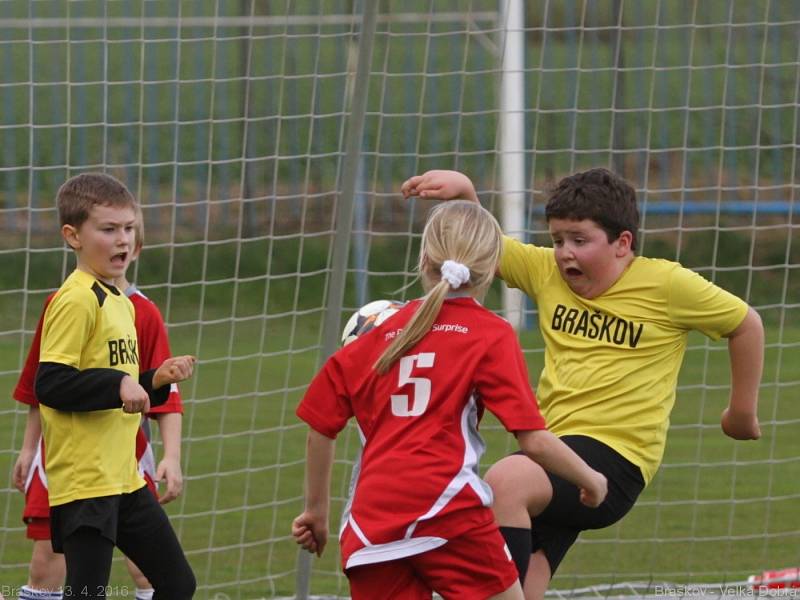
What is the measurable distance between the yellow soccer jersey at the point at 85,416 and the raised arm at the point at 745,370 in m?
1.71

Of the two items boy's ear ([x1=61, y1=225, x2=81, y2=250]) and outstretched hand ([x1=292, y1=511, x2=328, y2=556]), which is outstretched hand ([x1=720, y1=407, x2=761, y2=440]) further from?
boy's ear ([x1=61, y1=225, x2=81, y2=250])

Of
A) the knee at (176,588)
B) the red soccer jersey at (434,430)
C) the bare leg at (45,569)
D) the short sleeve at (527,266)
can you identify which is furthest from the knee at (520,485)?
the bare leg at (45,569)

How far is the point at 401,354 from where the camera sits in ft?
11.0

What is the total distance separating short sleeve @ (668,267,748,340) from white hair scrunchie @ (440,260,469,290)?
0.94 meters

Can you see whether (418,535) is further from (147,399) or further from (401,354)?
(147,399)

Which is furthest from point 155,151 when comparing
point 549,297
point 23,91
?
point 549,297

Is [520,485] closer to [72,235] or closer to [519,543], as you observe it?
[519,543]

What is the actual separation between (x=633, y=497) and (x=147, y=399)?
136cm

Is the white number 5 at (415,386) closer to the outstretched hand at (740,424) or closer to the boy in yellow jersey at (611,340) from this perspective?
the boy in yellow jersey at (611,340)

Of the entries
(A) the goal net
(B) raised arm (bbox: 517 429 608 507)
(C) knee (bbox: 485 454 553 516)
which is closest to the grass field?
(A) the goal net

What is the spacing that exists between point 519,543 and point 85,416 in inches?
47.2

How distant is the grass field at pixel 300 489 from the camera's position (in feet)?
19.8

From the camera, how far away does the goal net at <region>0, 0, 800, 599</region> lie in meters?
5.83

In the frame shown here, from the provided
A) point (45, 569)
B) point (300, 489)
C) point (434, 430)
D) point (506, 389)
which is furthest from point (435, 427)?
point (300, 489)
